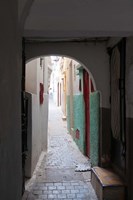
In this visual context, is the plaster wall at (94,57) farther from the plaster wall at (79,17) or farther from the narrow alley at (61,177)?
the plaster wall at (79,17)

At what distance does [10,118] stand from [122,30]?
2063 mm

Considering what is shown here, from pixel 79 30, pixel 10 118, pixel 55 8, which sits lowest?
pixel 10 118

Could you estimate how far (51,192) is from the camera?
528 cm

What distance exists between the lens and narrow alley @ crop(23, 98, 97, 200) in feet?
16.9

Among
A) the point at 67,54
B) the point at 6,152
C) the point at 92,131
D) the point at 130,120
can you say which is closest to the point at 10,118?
the point at 6,152

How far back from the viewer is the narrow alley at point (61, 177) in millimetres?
5164

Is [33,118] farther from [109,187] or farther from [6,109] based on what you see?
[6,109]

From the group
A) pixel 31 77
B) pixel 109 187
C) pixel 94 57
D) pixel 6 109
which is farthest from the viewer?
pixel 31 77

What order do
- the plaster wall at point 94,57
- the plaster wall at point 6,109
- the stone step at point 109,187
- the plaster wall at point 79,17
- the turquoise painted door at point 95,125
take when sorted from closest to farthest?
1. the plaster wall at point 6,109
2. the plaster wall at point 79,17
3. the stone step at point 109,187
4. the plaster wall at point 94,57
5. the turquoise painted door at point 95,125

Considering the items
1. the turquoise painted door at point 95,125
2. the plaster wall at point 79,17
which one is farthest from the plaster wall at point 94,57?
the plaster wall at point 79,17

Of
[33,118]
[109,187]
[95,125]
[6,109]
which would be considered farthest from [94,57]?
[6,109]

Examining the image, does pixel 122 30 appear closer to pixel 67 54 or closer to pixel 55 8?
pixel 55 8

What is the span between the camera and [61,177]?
20.6ft

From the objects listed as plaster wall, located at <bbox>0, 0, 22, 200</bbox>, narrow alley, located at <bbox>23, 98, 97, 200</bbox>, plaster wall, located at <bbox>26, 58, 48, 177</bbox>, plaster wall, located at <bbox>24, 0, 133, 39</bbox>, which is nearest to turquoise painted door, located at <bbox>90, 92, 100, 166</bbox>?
narrow alley, located at <bbox>23, 98, 97, 200</bbox>
